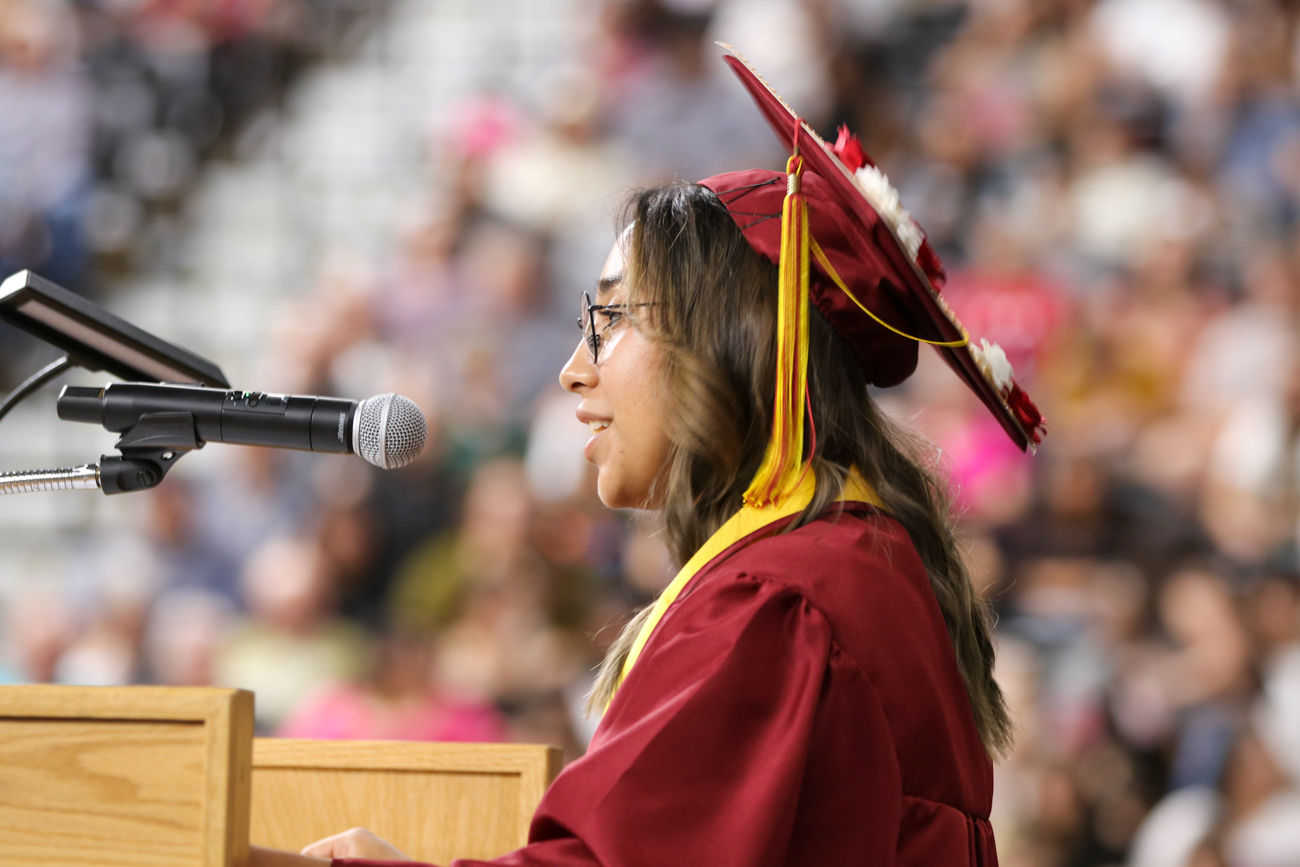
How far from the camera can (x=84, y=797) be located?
0.94m

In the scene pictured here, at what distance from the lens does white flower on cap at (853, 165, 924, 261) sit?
4.18 ft

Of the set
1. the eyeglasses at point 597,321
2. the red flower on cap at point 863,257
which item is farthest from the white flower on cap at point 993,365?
the eyeglasses at point 597,321

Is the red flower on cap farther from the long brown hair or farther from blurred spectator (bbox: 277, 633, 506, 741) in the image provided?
blurred spectator (bbox: 277, 633, 506, 741)

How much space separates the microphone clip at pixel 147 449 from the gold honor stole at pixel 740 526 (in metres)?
0.46

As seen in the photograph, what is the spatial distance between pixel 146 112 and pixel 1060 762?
4266 mm

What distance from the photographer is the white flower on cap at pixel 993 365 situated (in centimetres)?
139

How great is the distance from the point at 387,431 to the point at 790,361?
1.33 ft

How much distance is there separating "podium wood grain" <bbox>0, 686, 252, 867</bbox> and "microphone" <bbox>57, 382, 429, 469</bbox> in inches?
9.8

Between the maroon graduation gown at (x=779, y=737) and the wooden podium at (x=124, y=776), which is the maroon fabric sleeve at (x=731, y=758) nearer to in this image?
the maroon graduation gown at (x=779, y=737)

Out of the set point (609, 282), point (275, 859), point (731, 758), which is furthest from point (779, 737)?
point (609, 282)

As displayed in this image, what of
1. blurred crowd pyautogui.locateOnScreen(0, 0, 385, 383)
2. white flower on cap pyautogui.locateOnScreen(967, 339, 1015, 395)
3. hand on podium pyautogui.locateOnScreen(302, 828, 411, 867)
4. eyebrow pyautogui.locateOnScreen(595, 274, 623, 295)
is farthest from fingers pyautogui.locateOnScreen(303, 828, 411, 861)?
blurred crowd pyautogui.locateOnScreen(0, 0, 385, 383)

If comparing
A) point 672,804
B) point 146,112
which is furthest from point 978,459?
point 146,112

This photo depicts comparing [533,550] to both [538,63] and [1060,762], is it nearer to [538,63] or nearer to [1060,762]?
[1060,762]

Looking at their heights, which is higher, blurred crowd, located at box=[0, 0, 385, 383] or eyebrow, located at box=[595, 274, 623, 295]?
blurred crowd, located at box=[0, 0, 385, 383]
